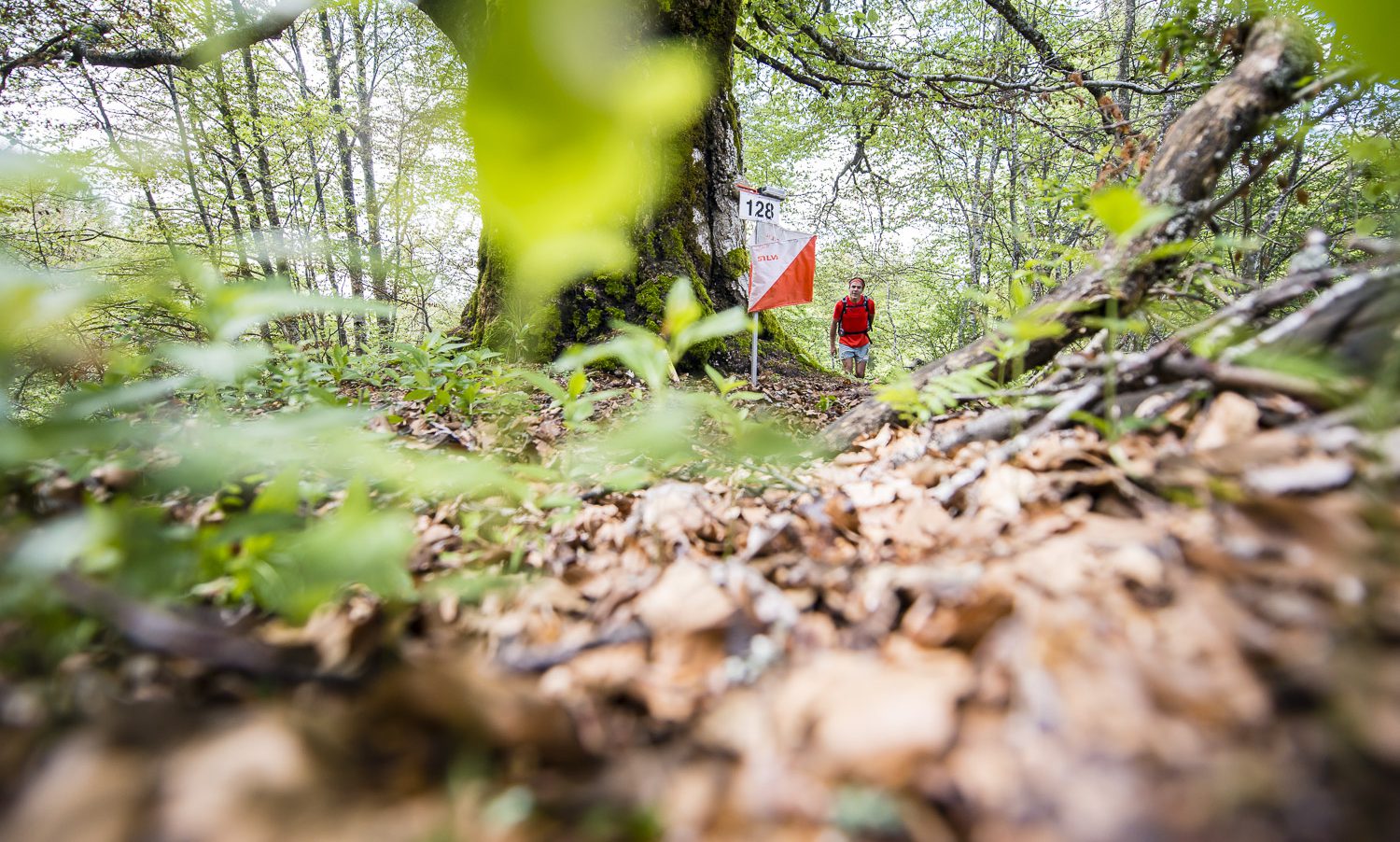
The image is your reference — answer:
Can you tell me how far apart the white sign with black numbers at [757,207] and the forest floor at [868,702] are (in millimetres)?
3594

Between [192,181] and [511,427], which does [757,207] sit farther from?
[192,181]

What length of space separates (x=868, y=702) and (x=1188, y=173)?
76.5 inches

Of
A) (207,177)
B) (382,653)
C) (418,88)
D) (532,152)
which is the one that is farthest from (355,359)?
(207,177)

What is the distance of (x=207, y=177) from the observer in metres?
8.26

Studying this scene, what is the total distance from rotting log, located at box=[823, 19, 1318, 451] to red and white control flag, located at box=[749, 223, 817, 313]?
2.39 meters

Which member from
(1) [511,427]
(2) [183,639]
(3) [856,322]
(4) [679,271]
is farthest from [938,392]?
(3) [856,322]

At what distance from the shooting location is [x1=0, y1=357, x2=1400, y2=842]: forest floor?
42cm

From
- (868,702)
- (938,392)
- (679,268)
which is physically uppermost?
(679,268)

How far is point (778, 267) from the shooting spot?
399cm

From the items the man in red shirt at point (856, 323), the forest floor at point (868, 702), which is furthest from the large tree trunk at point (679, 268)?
the man in red shirt at point (856, 323)

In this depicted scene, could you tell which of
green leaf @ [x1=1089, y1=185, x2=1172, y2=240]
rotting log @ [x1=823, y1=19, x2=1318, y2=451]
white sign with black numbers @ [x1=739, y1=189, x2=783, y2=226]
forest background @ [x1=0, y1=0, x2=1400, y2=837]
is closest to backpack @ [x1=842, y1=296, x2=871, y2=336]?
white sign with black numbers @ [x1=739, y1=189, x2=783, y2=226]

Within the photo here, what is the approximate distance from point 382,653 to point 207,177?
11.1m

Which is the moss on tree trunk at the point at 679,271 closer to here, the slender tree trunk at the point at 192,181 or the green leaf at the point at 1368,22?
the green leaf at the point at 1368,22

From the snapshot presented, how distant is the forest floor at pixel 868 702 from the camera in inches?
16.7
